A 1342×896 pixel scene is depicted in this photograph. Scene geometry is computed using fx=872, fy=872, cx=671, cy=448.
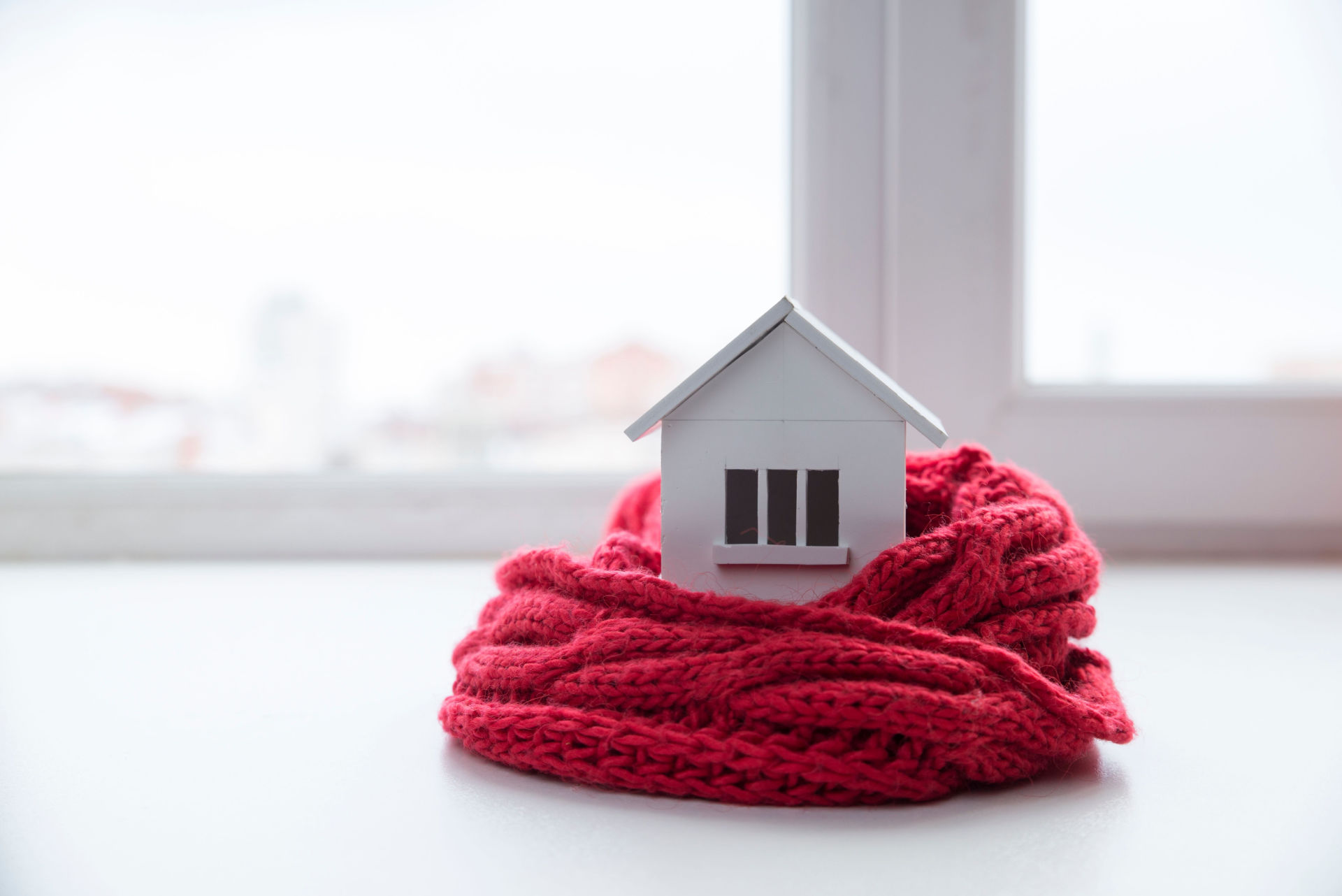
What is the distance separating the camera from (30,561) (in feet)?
3.45

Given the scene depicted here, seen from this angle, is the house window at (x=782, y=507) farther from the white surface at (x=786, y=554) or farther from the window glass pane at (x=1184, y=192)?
the window glass pane at (x=1184, y=192)

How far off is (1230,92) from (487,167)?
0.88m

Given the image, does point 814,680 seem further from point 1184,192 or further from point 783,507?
point 1184,192

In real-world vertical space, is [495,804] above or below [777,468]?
below

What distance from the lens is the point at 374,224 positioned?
3.50 feet

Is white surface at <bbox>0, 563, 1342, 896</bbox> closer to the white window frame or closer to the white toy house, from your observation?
the white toy house

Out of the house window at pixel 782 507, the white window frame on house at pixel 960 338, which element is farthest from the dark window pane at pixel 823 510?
the white window frame on house at pixel 960 338

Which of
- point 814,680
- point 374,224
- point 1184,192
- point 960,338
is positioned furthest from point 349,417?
point 1184,192

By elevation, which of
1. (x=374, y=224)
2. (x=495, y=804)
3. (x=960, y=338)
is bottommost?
(x=495, y=804)

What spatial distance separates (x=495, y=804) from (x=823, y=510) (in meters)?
0.20

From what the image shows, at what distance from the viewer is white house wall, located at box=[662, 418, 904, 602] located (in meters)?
0.43

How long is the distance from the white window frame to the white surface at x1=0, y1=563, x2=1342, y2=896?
0.40m

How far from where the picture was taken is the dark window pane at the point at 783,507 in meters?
0.43

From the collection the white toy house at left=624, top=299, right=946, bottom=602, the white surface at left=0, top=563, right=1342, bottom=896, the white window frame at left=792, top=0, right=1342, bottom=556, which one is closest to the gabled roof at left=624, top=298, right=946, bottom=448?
the white toy house at left=624, top=299, right=946, bottom=602
